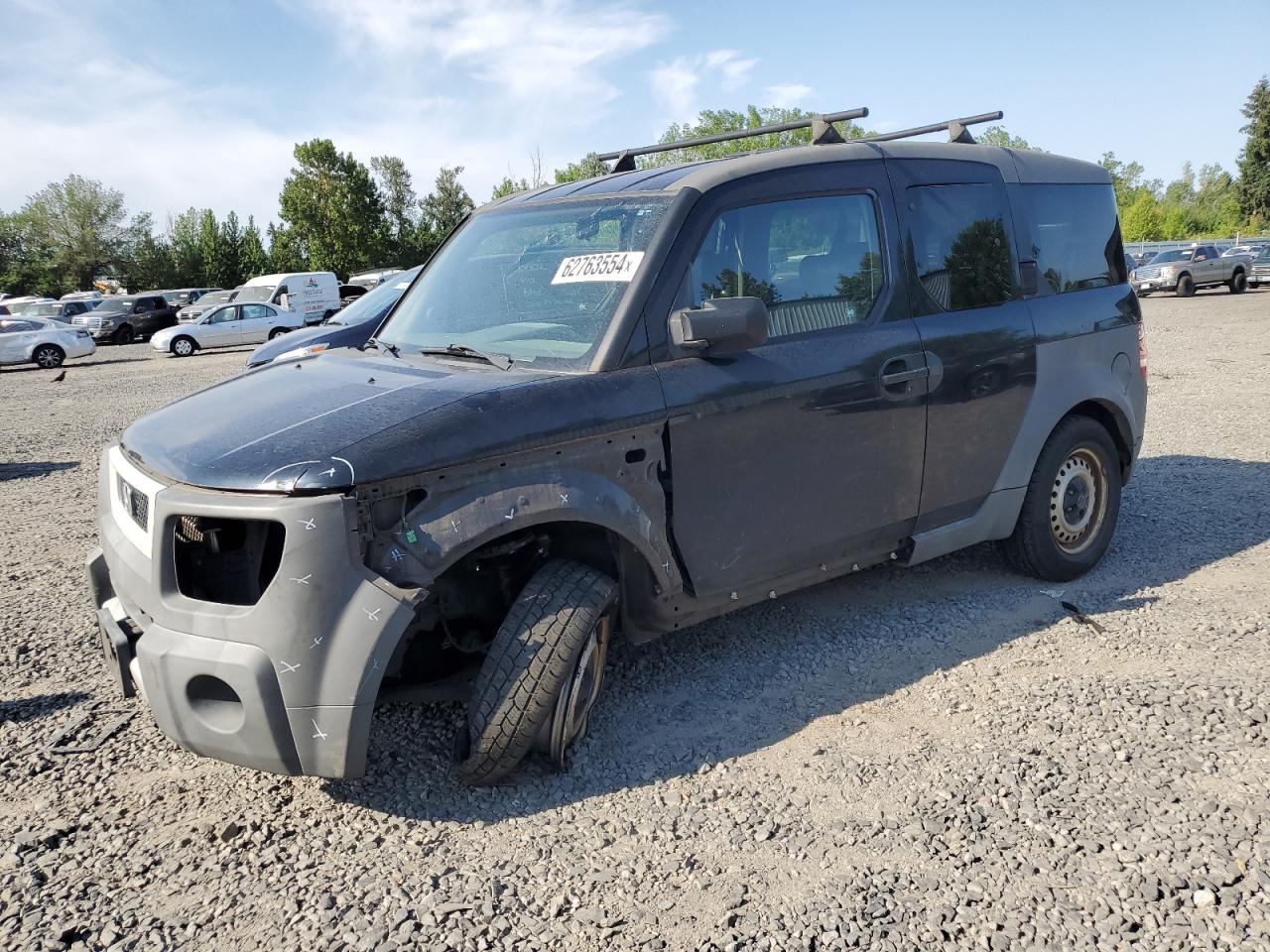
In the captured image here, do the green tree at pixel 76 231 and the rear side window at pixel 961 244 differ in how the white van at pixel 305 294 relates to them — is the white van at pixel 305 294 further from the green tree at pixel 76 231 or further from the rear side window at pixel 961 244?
the green tree at pixel 76 231

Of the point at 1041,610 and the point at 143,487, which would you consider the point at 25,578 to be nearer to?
the point at 143,487

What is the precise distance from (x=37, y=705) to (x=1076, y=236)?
5.28 m

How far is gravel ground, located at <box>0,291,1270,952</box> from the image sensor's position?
8.47ft

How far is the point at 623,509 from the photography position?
10.6 ft

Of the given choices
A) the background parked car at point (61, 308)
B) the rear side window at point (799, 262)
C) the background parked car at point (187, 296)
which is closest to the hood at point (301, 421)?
the rear side window at point (799, 262)

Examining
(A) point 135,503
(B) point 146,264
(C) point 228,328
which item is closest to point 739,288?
(A) point 135,503

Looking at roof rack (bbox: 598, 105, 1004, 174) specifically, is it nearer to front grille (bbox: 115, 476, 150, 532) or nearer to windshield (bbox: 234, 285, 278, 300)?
front grille (bbox: 115, 476, 150, 532)

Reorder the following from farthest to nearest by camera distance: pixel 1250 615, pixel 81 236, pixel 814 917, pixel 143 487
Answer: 1. pixel 81 236
2. pixel 1250 615
3. pixel 143 487
4. pixel 814 917

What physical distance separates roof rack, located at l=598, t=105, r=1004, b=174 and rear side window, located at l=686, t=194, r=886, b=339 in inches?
19.4

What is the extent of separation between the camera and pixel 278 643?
8.95 ft

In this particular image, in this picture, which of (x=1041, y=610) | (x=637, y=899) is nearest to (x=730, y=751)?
(x=637, y=899)

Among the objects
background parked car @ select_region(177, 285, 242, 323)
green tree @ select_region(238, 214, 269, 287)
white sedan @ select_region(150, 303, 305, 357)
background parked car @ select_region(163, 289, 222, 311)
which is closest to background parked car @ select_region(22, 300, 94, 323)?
background parked car @ select_region(177, 285, 242, 323)

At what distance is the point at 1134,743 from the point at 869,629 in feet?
4.24

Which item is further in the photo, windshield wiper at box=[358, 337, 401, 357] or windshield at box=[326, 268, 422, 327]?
windshield at box=[326, 268, 422, 327]
